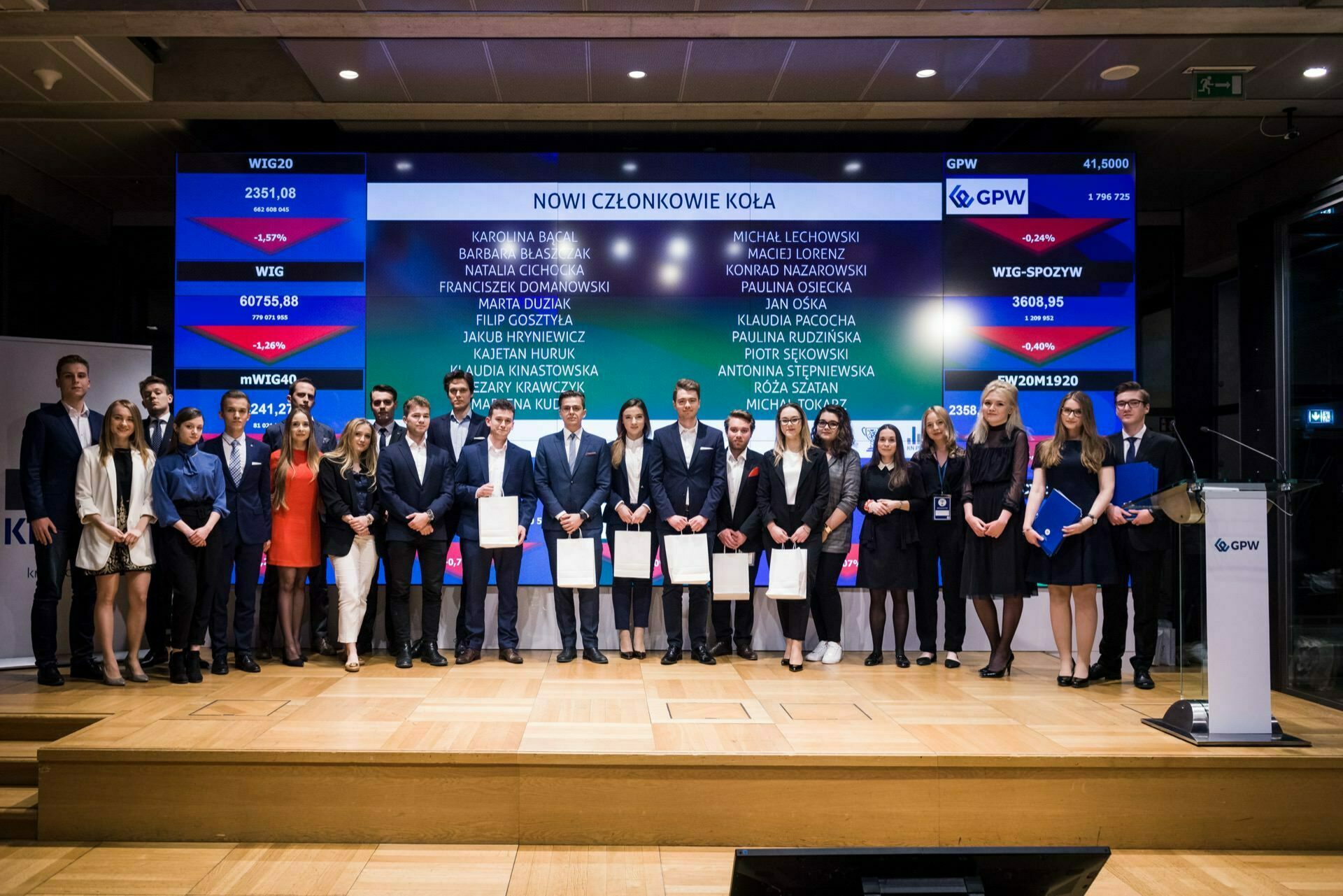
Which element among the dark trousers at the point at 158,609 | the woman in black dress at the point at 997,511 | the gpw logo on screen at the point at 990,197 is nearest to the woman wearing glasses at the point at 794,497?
the woman in black dress at the point at 997,511

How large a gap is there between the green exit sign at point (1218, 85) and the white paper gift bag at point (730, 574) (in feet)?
12.0

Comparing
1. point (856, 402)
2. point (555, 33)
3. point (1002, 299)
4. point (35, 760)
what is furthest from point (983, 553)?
point (35, 760)

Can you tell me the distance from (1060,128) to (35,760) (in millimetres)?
6777

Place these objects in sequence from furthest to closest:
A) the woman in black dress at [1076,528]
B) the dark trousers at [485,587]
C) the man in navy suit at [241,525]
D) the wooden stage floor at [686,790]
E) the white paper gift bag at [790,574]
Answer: the dark trousers at [485,587], the white paper gift bag at [790,574], the man in navy suit at [241,525], the woman in black dress at [1076,528], the wooden stage floor at [686,790]

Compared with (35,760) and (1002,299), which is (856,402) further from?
(35,760)

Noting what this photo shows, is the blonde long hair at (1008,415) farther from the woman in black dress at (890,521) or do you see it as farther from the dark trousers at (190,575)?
the dark trousers at (190,575)

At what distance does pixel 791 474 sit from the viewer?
17.2 feet

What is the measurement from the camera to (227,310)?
19.6 feet

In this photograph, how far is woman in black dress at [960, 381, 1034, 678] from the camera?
4902mm

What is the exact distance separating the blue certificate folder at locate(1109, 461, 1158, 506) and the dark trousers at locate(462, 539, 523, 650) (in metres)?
3.31

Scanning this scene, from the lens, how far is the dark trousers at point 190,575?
475cm

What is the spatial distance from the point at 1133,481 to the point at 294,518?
14.9ft

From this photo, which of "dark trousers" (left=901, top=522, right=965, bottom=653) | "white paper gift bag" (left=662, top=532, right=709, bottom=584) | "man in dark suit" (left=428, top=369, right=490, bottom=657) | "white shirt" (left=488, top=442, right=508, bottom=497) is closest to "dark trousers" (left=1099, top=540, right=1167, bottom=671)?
"dark trousers" (left=901, top=522, right=965, bottom=653)

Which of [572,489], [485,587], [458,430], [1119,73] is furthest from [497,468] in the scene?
[1119,73]
